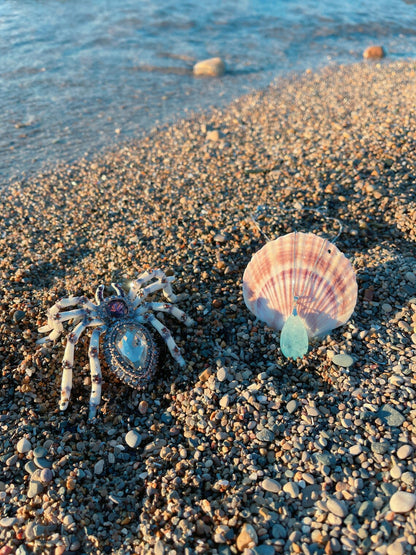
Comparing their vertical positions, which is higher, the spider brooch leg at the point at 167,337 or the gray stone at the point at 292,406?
the spider brooch leg at the point at 167,337

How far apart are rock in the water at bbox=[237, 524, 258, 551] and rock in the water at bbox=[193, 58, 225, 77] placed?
13.7 meters

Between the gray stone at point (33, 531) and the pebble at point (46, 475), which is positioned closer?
the gray stone at point (33, 531)

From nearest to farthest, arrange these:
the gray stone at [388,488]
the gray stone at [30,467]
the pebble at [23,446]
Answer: the gray stone at [388,488], the gray stone at [30,467], the pebble at [23,446]

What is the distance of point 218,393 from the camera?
172 inches

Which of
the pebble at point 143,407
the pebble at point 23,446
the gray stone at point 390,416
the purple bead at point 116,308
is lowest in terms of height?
the pebble at point 143,407

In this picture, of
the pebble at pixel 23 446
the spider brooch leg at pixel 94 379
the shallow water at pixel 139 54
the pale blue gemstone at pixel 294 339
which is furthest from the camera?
the shallow water at pixel 139 54

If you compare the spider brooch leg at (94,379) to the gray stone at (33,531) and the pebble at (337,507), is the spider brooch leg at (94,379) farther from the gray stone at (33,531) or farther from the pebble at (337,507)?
the pebble at (337,507)

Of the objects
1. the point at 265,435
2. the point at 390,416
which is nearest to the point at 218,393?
the point at 265,435

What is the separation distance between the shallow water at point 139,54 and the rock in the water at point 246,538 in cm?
872

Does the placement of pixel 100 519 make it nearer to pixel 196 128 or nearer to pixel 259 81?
pixel 196 128

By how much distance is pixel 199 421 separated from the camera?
420 centimetres

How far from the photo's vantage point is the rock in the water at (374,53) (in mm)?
15148

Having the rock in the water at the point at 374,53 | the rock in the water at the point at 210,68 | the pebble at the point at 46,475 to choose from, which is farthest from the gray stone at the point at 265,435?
the rock in the water at the point at 374,53

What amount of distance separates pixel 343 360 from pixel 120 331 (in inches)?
92.1
